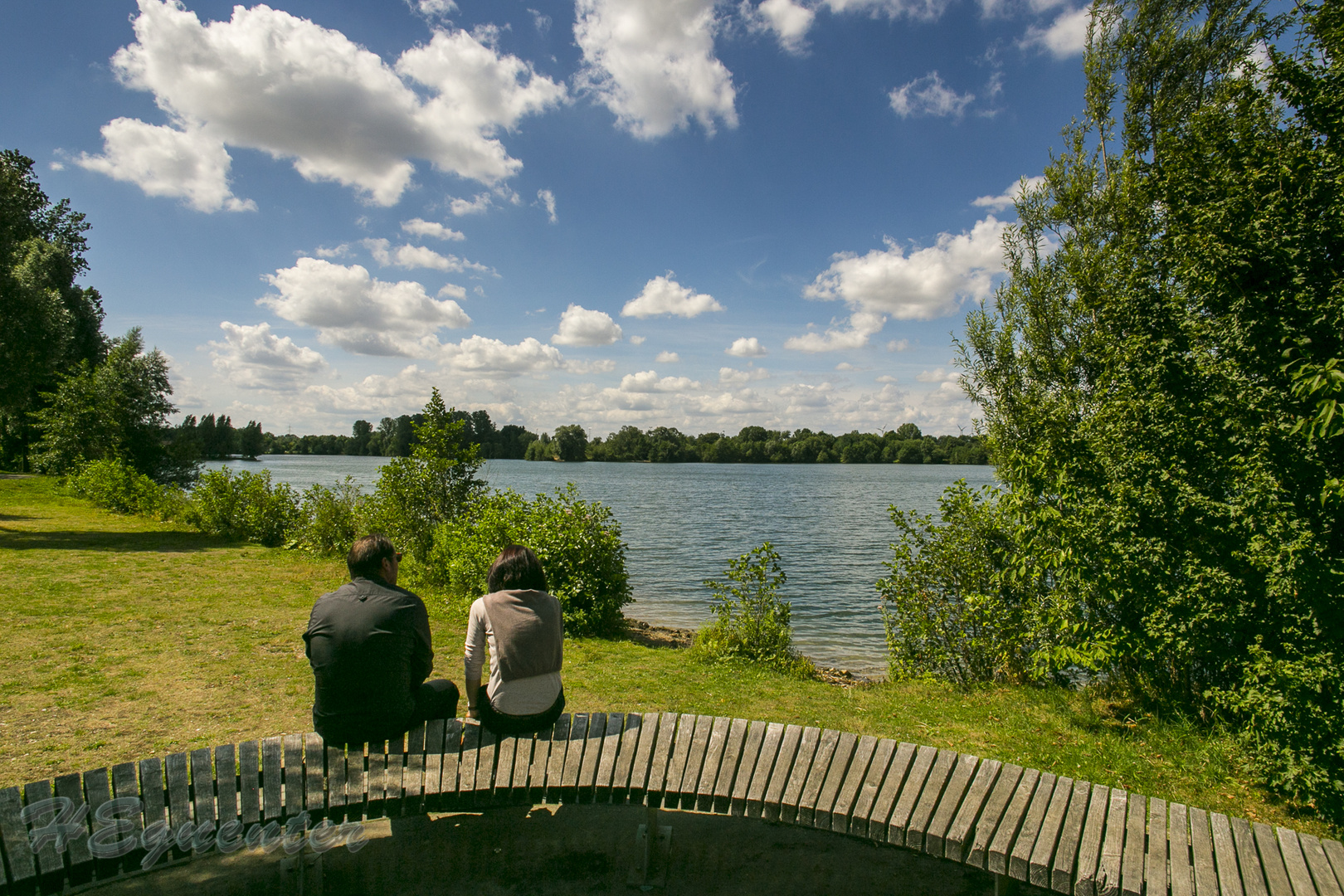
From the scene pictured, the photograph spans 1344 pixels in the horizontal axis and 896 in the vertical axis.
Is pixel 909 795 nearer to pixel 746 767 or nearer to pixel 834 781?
pixel 834 781

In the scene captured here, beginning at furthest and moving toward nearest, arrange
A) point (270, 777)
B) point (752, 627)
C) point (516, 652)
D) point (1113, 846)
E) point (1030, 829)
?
point (752, 627) → point (516, 652) → point (270, 777) → point (1030, 829) → point (1113, 846)

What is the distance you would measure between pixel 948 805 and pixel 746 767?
1.06 metres

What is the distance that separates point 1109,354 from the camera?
6297 mm

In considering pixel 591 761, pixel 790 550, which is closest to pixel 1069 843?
pixel 591 761

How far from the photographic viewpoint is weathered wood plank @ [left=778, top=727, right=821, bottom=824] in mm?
3752

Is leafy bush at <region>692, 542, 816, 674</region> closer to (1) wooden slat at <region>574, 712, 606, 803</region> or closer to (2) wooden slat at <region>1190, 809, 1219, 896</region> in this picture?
(1) wooden slat at <region>574, 712, 606, 803</region>

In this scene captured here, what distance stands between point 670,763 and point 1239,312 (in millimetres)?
5182

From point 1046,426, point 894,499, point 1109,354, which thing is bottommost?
point 894,499

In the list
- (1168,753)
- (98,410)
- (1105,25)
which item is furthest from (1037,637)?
(98,410)

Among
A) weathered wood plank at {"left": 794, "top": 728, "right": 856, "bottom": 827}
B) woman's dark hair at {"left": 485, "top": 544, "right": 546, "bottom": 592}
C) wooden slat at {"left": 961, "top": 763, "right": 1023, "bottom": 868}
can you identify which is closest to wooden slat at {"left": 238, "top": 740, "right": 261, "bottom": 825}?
woman's dark hair at {"left": 485, "top": 544, "right": 546, "bottom": 592}

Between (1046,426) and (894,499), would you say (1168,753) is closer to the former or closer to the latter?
(1046,426)

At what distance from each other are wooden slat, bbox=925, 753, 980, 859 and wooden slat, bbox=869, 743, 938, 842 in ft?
0.41

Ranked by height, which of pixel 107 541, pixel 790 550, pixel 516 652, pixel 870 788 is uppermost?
pixel 516 652

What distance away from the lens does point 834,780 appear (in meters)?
3.79
